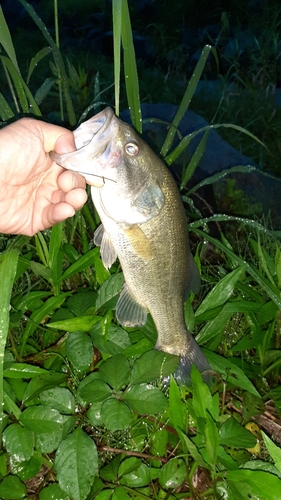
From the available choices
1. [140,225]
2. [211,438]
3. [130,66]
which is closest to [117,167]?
[140,225]

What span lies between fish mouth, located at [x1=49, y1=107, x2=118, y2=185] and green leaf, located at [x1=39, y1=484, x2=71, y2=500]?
1.13 metres

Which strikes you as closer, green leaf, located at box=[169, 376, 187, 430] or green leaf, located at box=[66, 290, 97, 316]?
green leaf, located at box=[169, 376, 187, 430]

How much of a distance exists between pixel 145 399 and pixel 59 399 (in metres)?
Result: 0.32

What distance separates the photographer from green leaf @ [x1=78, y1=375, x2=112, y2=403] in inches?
71.9

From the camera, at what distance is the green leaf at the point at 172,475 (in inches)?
72.1

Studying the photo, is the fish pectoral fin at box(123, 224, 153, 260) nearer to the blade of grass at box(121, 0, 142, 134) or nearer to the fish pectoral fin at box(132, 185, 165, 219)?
the fish pectoral fin at box(132, 185, 165, 219)

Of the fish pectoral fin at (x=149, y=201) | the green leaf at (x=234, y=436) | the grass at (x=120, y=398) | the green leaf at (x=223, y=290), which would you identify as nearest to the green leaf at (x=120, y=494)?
the grass at (x=120, y=398)

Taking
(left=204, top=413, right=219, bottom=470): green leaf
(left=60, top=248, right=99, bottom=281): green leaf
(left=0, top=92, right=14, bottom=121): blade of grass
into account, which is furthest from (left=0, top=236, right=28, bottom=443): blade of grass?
(left=204, top=413, right=219, bottom=470): green leaf

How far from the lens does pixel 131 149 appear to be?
172 cm

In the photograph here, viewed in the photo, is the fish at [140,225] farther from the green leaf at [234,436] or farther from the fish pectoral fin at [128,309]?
the green leaf at [234,436]

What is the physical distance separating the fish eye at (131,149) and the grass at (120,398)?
10.0 inches

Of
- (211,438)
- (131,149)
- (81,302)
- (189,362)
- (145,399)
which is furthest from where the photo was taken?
(81,302)

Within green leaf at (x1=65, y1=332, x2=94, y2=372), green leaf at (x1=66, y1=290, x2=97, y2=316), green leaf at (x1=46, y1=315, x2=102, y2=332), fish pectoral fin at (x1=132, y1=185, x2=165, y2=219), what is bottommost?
green leaf at (x1=65, y1=332, x2=94, y2=372)

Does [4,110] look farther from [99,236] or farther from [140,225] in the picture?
[140,225]
